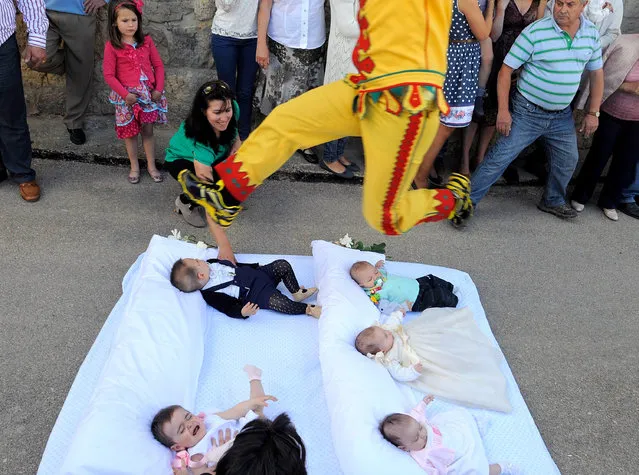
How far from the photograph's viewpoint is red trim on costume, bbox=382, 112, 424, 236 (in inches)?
81.0

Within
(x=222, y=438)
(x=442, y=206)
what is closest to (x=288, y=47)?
(x=442, y=206)

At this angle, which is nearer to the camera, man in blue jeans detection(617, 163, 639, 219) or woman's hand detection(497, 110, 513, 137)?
woman's hand detection(497, 110, 513, 137)

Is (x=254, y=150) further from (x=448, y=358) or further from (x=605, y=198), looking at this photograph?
(x=605, y=198)

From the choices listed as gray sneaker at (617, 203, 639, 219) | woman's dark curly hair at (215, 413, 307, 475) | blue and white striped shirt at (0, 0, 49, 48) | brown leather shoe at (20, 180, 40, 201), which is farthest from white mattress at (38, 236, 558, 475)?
gray sneaker at (617, 203, 639, 219)

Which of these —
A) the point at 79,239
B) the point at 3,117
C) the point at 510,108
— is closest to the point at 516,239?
the point at 510,108

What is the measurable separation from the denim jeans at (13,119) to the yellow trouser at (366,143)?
2003mm

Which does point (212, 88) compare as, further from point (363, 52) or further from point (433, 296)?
point (433, 296)

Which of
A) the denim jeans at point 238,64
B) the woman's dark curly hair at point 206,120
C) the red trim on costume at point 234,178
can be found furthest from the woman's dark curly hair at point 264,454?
the denim jeans at point 238,64

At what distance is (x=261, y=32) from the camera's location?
3.93 meters

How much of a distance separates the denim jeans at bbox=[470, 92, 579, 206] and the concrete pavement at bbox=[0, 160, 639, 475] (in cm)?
34

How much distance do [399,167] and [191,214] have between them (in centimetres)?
203

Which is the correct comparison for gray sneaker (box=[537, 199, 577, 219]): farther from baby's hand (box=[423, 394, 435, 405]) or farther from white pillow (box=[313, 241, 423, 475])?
baby's hand (box=[423, 394, 435, 405])

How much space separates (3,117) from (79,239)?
0.91 m

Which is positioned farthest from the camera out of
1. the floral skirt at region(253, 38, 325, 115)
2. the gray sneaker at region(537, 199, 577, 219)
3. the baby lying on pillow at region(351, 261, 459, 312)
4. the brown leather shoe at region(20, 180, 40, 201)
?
the gray sneaker at region(537, 199, 577, 219)
